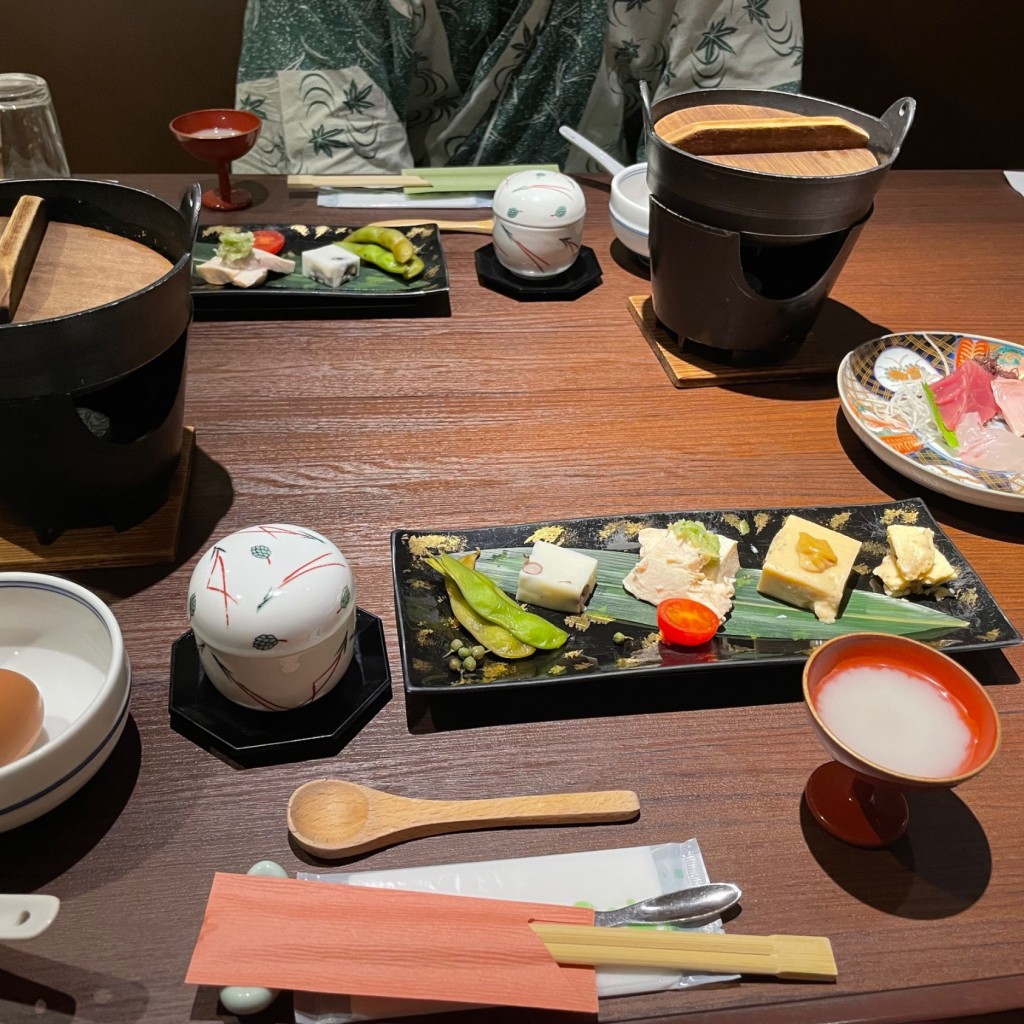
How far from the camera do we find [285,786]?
33.4 inches

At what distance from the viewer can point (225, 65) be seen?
2.81 metres

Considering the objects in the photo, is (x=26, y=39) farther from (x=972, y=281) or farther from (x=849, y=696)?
(x=849, y=696)

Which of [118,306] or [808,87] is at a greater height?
[118,306]

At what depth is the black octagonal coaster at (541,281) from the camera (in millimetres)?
1680

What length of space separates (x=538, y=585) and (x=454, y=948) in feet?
1.42

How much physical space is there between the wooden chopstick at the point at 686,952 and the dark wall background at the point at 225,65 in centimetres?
289

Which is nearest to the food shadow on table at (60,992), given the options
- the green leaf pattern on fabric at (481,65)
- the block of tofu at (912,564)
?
the block of tofu at (912,564)

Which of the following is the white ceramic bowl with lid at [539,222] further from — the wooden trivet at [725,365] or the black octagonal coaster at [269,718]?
the black octagonal coaster at [269,718]

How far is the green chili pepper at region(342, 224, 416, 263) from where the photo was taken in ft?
5.44

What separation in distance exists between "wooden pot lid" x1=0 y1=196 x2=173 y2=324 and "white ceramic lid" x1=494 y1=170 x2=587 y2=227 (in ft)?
2.43

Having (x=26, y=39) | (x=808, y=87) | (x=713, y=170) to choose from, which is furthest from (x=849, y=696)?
(x=26, y=39)

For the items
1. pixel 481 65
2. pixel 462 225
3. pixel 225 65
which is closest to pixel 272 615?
pixel 462 225

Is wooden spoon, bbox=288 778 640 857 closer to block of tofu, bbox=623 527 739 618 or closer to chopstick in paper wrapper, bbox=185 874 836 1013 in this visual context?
chopstick in paper wrapper, bbox=185 874 836 1013

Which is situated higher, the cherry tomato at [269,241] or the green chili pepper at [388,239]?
the green chili pepper at [388,239]
